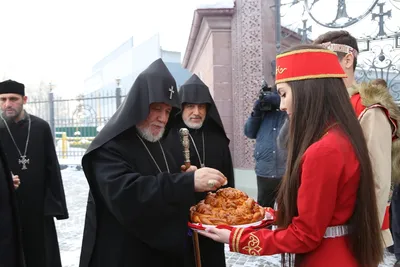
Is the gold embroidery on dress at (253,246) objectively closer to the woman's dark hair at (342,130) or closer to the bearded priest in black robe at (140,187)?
the woman's dark hair at (342,130)

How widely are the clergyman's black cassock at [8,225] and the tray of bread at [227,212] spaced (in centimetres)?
148

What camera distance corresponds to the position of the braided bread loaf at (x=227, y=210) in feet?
6.66

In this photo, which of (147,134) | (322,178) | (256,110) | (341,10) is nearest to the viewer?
(322,178)

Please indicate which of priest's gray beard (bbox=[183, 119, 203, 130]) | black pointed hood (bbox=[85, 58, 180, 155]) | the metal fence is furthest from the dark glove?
the metal fence

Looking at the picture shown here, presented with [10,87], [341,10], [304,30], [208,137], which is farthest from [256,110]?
[10,87]

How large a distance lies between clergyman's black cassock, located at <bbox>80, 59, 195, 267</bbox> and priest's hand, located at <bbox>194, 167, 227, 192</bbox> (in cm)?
4

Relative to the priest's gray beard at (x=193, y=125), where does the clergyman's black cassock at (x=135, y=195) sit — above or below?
below

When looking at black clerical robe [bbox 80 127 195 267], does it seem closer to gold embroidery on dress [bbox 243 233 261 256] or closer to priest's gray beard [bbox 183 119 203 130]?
gold embroidery on dress [bbox 243 233 261 256]

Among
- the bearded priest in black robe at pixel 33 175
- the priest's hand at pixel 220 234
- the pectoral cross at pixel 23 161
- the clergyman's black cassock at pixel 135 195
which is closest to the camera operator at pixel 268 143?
the clergyman's black cassock at pixel 135 195

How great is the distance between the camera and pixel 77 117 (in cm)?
1567

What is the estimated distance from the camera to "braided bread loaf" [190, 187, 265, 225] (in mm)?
2029

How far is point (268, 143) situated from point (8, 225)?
10.4 feet

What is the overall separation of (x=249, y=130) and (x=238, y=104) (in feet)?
6.96

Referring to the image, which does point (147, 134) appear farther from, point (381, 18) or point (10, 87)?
point (381, 18)
